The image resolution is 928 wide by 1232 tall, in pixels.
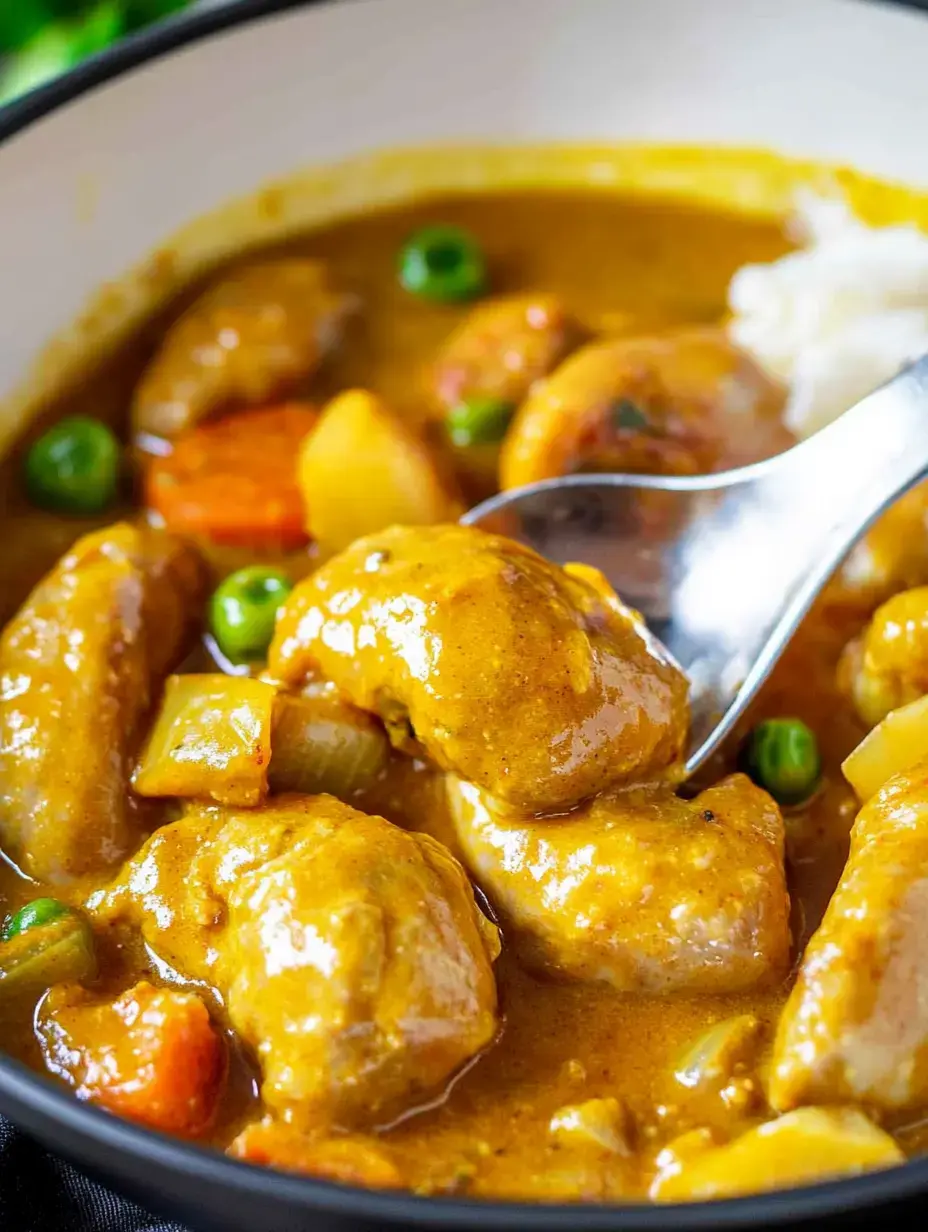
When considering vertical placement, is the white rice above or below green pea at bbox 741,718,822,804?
above

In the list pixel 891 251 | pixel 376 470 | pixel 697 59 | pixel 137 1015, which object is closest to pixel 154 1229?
pixel 137 1015

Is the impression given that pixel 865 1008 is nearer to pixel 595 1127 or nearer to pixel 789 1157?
pixel 789 1157

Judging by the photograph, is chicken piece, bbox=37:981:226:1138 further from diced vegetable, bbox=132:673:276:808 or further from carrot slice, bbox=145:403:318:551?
carrot slice, bbox=145:403:318:551

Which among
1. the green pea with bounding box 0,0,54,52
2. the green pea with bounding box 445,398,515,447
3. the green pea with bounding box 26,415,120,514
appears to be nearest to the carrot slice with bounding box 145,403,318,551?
the green pea with bounding box 26,415,120,514

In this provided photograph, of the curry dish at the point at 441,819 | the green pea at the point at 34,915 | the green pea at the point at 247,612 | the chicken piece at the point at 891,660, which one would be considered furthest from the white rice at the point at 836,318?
the green pea at the point at 34,915

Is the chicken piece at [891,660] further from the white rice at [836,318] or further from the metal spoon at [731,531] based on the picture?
the white rice at [836,318]

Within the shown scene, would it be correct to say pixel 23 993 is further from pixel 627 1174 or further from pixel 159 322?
pixel 159 322

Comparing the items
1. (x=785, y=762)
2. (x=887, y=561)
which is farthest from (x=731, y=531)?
(x=785, y=762)
